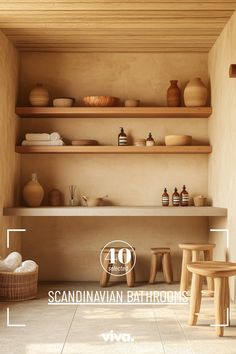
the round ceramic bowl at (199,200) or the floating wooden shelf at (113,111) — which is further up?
the floating wooden shelf at (113,111)

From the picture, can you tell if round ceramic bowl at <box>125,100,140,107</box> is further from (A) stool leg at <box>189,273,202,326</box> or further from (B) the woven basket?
(A) stool leg at <box>189,273,202,326</box>

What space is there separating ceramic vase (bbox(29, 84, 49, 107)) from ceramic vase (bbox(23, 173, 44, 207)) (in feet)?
3.33

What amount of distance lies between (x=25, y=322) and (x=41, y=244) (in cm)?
238

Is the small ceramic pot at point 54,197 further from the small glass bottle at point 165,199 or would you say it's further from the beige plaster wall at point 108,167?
the small glass bottle at point 165,199

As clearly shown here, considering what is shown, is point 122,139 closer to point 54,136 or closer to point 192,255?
point 54,136

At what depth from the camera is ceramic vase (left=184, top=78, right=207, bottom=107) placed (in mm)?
6730

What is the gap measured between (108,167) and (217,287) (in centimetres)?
306

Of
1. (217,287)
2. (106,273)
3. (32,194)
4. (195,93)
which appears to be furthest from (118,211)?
(217,287)

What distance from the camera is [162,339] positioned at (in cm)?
418

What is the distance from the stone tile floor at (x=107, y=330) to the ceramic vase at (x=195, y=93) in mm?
2469

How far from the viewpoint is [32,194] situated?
22.1ft

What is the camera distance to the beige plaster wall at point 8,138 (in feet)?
20.3

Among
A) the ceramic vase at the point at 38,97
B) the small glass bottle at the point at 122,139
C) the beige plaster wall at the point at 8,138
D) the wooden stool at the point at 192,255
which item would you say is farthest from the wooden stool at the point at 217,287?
the ceramic vase at the point at 38,97

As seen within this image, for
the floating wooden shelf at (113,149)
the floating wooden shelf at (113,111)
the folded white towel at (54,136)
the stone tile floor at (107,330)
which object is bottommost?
the stone tile floor at (107,330)
